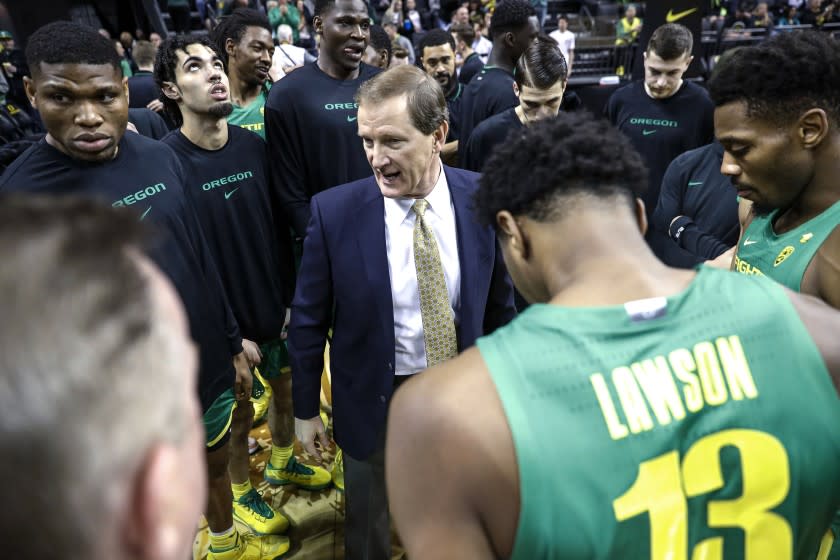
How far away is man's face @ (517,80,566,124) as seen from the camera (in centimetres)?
354

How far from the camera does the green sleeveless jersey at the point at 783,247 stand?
159 cm

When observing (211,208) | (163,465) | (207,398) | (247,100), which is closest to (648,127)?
(247,100)

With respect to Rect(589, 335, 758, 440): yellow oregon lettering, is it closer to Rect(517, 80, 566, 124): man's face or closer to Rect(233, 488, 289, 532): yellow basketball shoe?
Rect(233, 488, 289, 532): yellow basketball shoe

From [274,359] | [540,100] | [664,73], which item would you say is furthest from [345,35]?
[664,73]

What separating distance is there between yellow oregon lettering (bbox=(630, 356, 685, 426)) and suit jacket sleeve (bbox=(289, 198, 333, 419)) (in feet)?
4.21

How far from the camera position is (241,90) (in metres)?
3.56

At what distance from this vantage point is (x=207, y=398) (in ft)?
7.29

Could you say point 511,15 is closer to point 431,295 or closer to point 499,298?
point 499,298

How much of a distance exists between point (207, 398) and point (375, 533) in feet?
2.76

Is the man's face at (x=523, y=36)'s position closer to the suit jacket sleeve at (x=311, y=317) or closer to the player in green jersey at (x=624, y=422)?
the suit jacket sleeve at (x=311, y=317)

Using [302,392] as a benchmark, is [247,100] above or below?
above

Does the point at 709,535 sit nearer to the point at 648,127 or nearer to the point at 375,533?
the point at 375,533

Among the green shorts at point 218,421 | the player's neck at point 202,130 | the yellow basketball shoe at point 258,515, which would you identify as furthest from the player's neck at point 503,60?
the yellow basketball shoe at point 258,515

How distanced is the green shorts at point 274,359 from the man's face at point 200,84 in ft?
3.81
